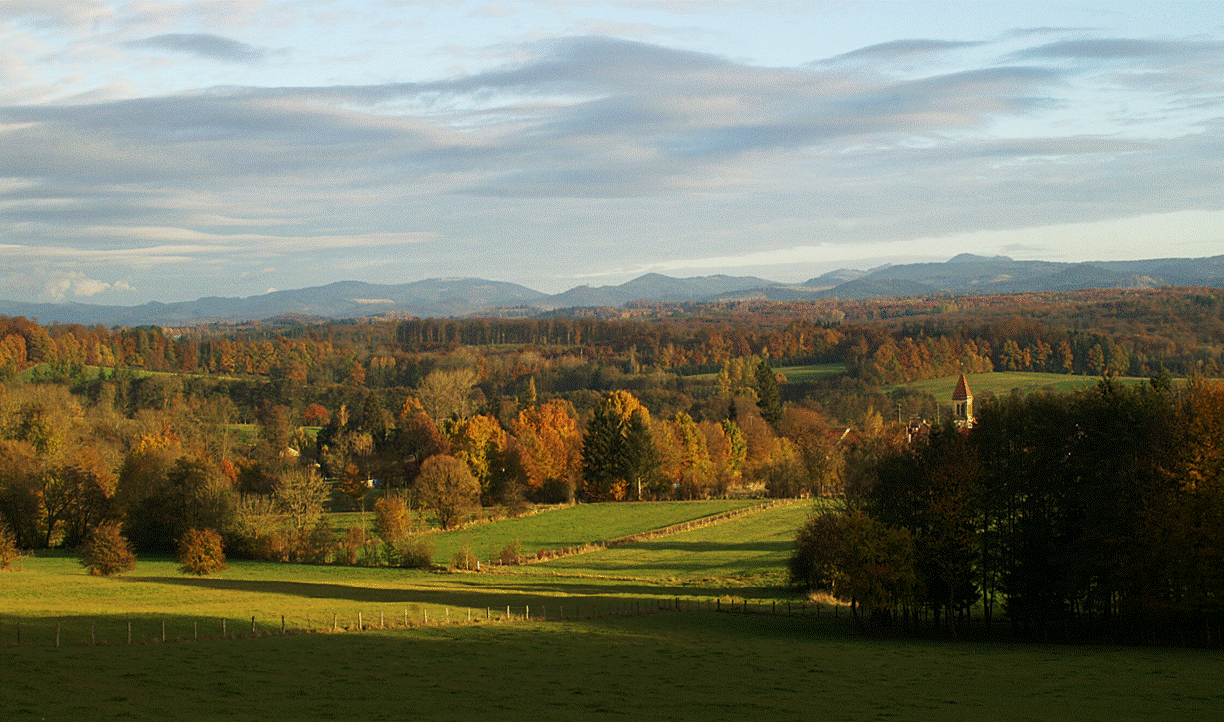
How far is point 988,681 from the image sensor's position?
25609 mm

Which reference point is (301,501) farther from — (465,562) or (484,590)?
(484,590)

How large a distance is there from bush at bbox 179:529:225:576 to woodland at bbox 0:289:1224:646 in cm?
73

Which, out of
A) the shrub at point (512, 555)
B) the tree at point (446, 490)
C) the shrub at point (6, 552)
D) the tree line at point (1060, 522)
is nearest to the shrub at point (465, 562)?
the shrub at point (512, 555)

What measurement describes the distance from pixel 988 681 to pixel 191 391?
13541cm

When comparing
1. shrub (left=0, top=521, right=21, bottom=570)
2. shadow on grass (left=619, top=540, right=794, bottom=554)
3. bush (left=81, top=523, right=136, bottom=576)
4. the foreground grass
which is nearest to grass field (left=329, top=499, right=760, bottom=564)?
shadow on grass (left=619, top=540, right=794, bottom=554)

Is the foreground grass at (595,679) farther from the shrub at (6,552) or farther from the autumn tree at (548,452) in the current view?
the autumn tree at (548,452)

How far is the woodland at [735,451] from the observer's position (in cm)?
3456

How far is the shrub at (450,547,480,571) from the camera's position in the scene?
2179 inches

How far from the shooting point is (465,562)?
55.5 m

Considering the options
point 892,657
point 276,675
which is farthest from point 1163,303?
point 276,675

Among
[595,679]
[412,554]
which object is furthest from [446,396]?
[595,679]

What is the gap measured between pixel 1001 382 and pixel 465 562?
4016 inches

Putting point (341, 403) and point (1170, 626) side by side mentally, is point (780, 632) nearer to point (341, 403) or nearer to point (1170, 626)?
point (1170, 626)

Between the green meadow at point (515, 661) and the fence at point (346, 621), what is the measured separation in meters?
0.16
